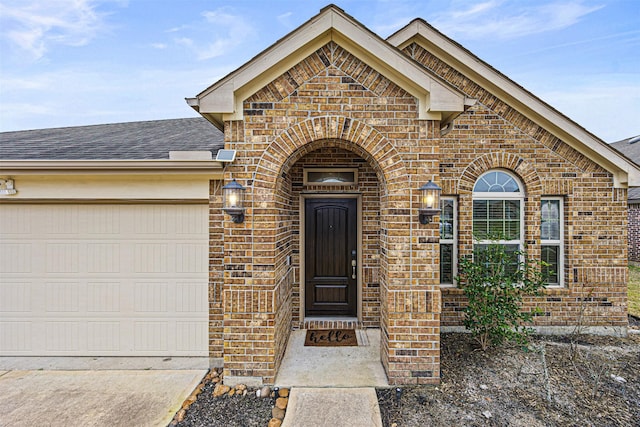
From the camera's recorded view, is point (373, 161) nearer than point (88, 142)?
Yes

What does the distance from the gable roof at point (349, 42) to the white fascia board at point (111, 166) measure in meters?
0.69

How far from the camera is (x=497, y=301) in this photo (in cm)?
426

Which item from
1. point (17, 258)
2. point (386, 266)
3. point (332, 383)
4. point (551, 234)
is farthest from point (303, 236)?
point (551, 234)

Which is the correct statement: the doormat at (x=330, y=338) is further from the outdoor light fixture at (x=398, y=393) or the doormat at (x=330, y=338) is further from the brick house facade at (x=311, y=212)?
the outdoor light fixture at (x=398, y=393)

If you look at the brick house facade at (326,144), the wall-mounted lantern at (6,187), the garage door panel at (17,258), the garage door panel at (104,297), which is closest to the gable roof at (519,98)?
the brick house facade at (326,144)

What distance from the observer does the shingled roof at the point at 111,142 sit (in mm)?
4219

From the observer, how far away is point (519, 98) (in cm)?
482

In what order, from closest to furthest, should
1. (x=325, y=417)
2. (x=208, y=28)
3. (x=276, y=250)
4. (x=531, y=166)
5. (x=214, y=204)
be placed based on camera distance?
(x=325, y=417) < (x=276, y=250) < (x=214, y=204) < (x=531, y=166) < (x=208, y=28)

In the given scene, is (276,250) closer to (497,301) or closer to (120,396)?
(120,396)

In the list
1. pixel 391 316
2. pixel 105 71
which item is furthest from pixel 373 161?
pixel 105 71

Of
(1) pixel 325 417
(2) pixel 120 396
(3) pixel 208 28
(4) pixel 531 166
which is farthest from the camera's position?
(3) pixel 208 28

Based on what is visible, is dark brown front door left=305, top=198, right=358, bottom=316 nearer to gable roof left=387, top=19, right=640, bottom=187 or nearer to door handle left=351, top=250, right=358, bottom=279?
door handle left=351, top=250, right=358, bottom=279

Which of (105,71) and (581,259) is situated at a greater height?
(105,71)

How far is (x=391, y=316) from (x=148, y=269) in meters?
3.46
